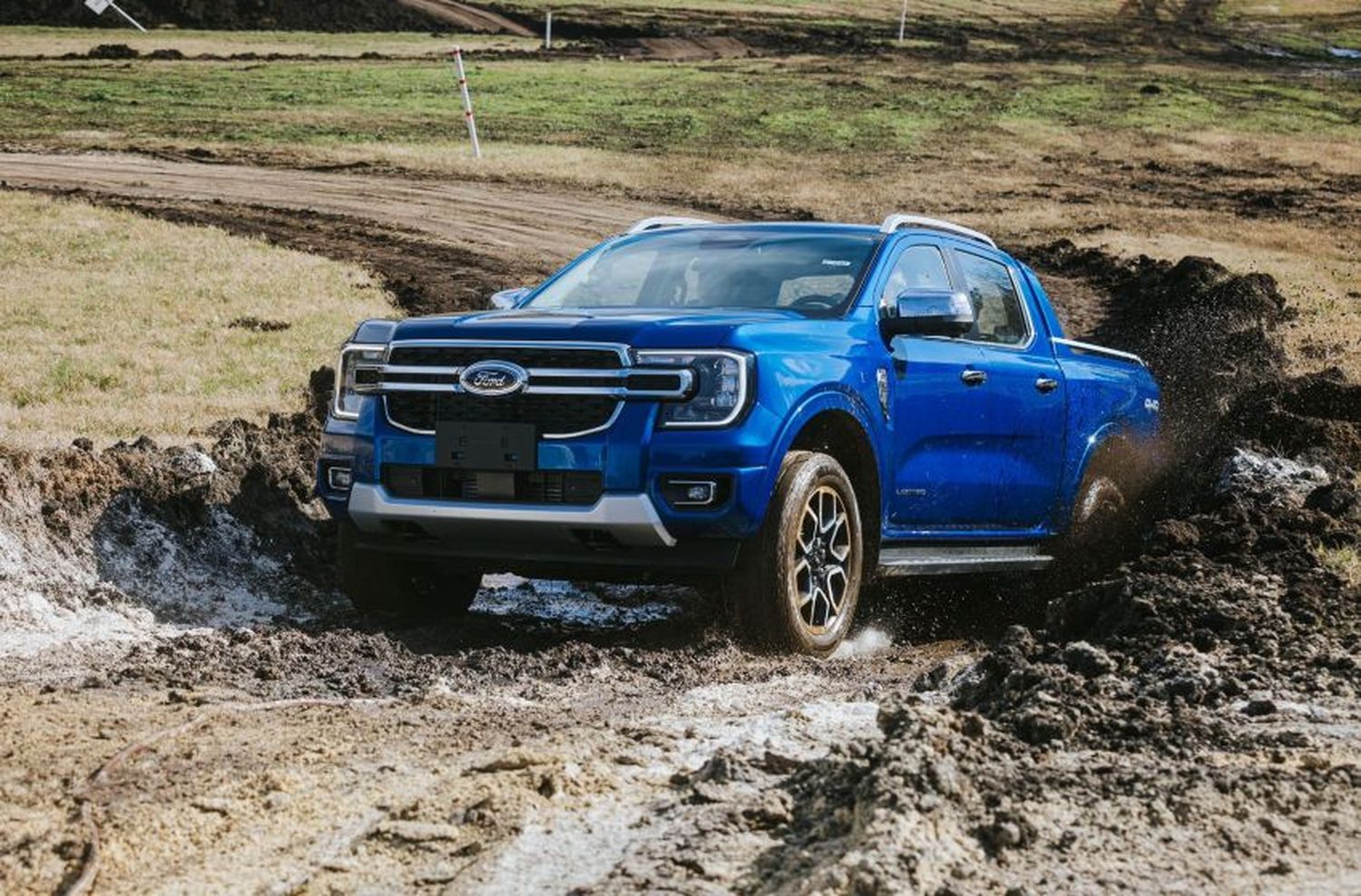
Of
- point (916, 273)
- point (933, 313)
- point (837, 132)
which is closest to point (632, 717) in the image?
point (933, 313)

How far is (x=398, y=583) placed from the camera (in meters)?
8.07

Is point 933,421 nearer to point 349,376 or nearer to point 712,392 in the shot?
point 712,392

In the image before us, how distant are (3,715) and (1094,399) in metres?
5.84

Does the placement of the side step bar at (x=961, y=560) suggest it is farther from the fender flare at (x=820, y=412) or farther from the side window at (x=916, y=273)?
the side window at (x=916, y=273)

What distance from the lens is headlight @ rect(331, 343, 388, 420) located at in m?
7.72

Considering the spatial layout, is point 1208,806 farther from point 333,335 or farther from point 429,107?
point 429,107

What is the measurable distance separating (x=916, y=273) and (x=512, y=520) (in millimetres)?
2511

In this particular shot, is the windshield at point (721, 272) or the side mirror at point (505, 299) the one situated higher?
the windshield at point (721, 272)

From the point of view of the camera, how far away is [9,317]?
48.8 ft

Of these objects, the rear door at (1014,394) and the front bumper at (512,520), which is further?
the rear door at (1014,394)

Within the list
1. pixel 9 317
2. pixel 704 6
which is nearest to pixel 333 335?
pixel 9 317

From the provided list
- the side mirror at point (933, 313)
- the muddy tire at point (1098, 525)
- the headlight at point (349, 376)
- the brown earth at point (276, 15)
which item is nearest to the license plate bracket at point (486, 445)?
the headlight at point (349, 376)

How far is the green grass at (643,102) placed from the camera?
35.0 m

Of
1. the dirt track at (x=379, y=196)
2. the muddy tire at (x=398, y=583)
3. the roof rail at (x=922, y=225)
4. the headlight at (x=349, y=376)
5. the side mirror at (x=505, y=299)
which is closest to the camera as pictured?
the headlight at (x=349, y=376)
